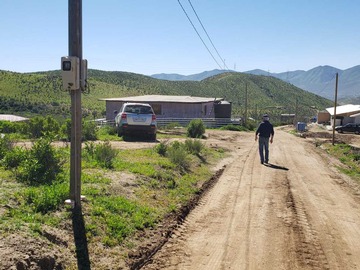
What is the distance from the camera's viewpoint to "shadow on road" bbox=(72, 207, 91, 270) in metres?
5.21

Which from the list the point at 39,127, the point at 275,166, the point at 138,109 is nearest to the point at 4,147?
the point at 39,127

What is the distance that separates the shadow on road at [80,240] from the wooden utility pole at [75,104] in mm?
272

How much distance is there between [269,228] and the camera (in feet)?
23.3

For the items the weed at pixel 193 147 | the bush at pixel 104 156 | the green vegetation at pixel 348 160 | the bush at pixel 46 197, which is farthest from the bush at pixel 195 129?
the bush at pixel 46 197

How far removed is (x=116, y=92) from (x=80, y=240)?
269 ft

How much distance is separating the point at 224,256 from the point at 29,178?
161 inches

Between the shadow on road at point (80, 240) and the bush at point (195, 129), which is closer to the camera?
the shadow on road at point (80, 240)

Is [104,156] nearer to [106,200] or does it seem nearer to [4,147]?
[4,147]

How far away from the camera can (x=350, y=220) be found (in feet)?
25.7

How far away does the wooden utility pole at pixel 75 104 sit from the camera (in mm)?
6344

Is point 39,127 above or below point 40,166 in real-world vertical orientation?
above

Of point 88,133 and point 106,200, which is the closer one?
point 106,200

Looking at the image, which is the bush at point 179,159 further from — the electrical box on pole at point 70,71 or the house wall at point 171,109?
the house wall at point 171,109

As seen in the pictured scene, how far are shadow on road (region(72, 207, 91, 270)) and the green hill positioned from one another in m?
30.1
